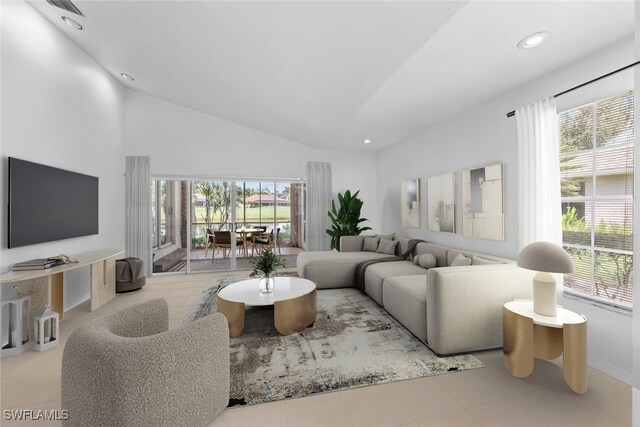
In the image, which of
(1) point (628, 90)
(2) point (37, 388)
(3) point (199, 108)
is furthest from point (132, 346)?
(3) point (199, 108)

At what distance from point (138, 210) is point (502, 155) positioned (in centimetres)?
588

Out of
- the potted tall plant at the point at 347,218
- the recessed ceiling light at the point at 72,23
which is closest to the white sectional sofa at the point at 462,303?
the potted tall plant at the point at 347,218

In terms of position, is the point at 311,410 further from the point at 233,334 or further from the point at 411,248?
the point at 411,248

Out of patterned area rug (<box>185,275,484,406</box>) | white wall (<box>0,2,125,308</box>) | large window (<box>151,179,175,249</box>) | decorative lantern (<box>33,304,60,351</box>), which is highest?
white wall (<box>0,2,125,308</box>)

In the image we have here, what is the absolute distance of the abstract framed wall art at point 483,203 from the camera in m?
3.21

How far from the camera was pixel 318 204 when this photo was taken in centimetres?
623

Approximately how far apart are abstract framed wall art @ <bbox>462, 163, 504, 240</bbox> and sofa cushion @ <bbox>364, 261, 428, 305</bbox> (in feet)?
2.77

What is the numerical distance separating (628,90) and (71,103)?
5.69m

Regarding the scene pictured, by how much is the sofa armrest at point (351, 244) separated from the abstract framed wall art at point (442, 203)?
1.33 meters

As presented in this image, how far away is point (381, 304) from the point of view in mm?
3510

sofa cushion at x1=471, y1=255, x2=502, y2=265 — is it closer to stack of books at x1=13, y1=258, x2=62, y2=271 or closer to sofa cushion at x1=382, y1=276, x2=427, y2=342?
sofa cushion at x1=382, y1=276, x2=427, y2=342

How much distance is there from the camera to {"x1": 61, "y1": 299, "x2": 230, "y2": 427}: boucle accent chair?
1.28 meters

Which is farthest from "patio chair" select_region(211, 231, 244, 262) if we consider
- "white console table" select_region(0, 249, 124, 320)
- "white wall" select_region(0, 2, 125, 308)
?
"white console table" select_region(0, 249, 124, 320)

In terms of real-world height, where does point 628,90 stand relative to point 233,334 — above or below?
above
